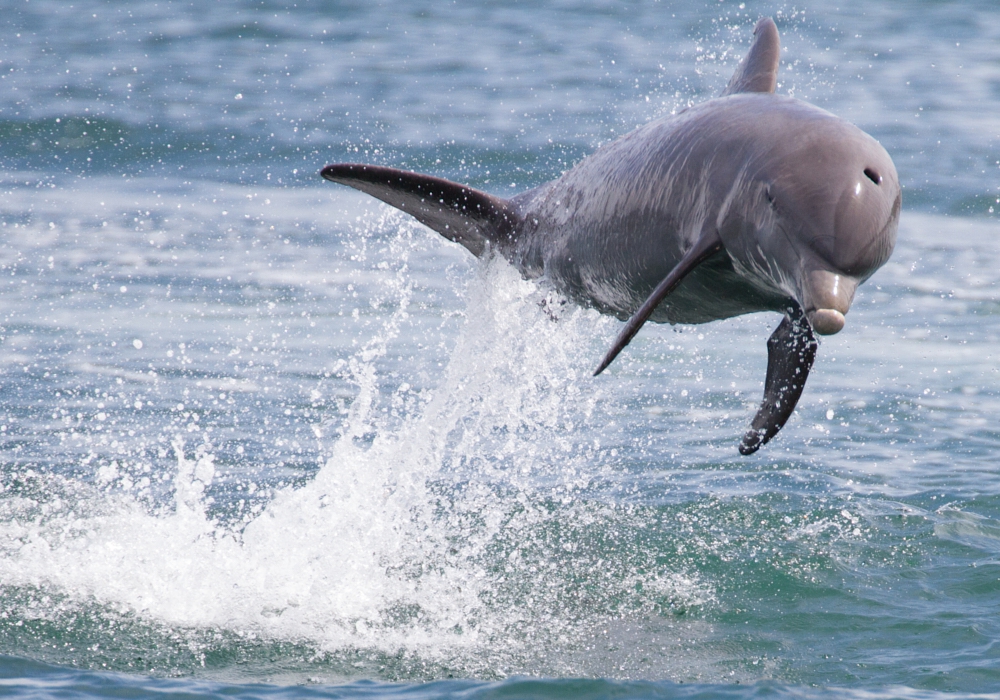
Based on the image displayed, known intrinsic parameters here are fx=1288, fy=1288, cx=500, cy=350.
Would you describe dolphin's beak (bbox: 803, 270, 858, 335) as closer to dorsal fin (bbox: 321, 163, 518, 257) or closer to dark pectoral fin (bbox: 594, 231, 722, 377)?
dark pectoral fin (bbox: 594, 231, 722, 377)

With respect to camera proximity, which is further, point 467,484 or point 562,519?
point 467,484

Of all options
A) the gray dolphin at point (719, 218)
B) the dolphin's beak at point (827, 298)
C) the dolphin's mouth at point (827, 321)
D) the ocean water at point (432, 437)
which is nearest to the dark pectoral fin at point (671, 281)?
the gray dolphin at point (719, 218)

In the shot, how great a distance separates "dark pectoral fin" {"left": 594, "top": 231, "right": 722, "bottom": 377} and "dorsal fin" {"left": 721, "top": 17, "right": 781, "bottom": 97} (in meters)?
1.76

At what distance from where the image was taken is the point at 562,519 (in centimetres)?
838

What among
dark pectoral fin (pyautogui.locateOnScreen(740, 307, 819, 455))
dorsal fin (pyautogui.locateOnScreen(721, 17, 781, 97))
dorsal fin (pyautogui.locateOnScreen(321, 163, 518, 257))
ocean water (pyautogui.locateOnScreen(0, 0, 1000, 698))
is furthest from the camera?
dorsal fin (pyautogui.locateOnScreen(321, 163, 518, 257))

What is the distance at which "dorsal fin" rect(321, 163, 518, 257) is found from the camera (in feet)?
23.5

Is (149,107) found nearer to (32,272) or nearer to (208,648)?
(32,272)

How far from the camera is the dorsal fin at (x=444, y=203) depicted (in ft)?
23.5

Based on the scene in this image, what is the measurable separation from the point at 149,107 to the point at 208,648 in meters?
15.7

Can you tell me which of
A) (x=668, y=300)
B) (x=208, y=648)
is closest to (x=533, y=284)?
(x=668, y=300)

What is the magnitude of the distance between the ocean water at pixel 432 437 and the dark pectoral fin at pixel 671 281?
5.72 ft

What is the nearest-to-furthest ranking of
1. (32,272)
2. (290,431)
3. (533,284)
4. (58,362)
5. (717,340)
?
(533,284), (290,431), (58,362), (717,340), (32,272)

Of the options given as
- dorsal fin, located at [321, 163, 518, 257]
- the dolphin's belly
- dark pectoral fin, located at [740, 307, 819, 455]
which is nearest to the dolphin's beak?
the dolphin's belly

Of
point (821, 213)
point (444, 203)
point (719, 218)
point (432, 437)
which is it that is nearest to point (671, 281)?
point (719, 218)
